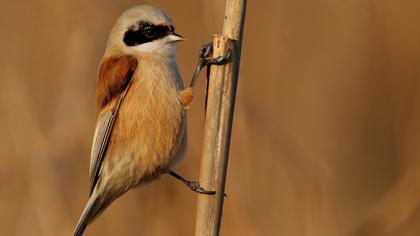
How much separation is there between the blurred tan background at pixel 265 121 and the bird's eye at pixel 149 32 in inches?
21.8

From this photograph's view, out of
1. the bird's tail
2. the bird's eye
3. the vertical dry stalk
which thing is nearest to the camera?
the vertical dry stalk

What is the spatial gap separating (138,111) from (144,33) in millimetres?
420

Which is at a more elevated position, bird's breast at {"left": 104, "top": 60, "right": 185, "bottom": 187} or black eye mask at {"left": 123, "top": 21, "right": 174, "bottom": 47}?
black eye mask at {"left": 123, "top": 21, "right": 174, "bottom": 47}

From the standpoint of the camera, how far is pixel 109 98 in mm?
3875

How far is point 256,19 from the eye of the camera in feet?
16.0

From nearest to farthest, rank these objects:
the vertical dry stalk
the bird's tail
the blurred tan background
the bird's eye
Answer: the vertical dry stalk < the bird's tail < the bird's eye < the blurred tan background

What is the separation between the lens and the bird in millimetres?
3729

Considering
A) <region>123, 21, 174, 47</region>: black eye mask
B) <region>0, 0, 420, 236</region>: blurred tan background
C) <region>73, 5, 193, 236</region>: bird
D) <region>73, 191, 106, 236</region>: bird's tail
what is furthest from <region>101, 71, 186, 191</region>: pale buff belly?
<region>0, 0, 420, 236</region>: blurred tan background

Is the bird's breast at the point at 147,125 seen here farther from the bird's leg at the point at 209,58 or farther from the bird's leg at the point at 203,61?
the bird's leg at the point at 209,58

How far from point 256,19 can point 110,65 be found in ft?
4.44

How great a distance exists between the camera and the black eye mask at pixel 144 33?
148 inches

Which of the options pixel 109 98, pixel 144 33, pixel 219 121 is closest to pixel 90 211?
pixel 109 98

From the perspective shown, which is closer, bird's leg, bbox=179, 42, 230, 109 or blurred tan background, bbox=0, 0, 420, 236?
bird's leg, bbox=179, 42, 230, 109

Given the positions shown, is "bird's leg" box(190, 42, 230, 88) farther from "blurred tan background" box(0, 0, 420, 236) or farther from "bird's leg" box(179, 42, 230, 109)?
"blurred tan background" box(0, 0, 420, 236)
